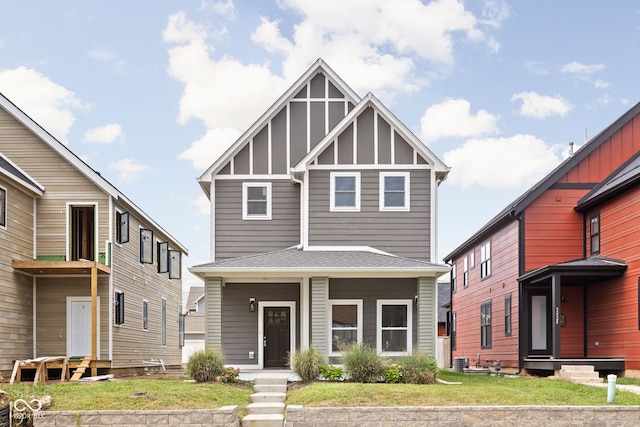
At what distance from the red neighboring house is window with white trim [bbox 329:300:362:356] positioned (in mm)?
5440

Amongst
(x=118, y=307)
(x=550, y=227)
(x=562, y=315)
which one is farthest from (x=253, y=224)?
(x=562, y=315)

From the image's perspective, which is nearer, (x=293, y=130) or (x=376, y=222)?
(x=376, y=222)

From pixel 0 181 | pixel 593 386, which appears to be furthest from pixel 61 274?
pixel 593 386

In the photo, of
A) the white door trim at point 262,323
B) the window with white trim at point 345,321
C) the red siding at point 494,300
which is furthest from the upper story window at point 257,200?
the red siding at point 494,300

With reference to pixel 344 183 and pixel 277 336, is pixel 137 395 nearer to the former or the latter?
pixel 277 336

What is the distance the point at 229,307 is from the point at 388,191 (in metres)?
5.74

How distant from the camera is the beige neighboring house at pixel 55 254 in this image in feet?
69.3

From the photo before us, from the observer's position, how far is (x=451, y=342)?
124ft

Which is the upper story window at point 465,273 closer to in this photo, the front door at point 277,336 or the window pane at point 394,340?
the window pane at point 394,340

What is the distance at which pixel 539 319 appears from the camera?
2511cm

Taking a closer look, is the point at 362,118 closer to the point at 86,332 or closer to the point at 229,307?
the point at 229,307

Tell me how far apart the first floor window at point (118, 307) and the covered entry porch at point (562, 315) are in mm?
12524

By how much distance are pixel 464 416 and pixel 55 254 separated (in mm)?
13741

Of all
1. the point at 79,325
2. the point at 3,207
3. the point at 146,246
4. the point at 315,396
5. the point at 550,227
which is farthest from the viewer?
the point at 146,246
